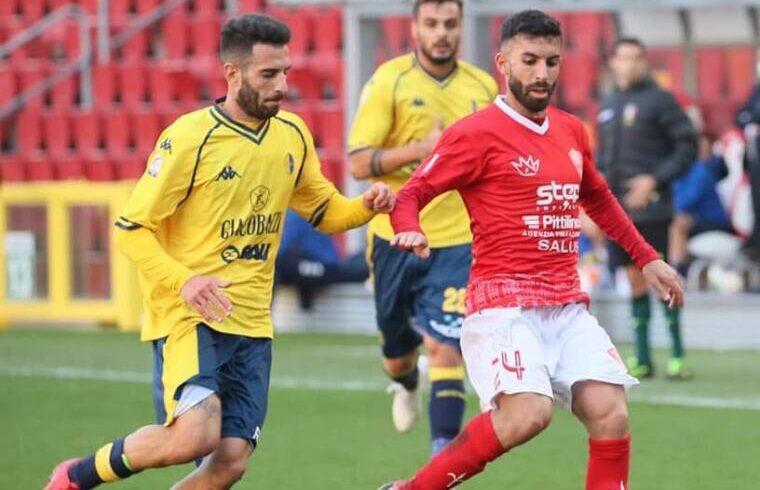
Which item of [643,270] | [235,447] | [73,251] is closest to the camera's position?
[235,447]

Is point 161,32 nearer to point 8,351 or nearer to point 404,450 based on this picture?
point 8,351

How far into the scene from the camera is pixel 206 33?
21219mm

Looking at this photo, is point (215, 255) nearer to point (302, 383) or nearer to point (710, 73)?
point (302, 383)

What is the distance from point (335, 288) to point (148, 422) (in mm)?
5747

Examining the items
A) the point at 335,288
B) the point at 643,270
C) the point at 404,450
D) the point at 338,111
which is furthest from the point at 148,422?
the point at 338,111

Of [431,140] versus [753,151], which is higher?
[431,140]

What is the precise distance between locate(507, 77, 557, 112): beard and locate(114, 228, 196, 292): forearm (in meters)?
1.36

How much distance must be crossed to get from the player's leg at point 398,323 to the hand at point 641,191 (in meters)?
3.00

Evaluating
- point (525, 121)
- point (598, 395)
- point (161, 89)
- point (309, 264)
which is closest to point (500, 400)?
point (598, 395)

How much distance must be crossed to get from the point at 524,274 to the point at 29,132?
50.2 feet

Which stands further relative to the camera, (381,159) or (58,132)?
(58,132)

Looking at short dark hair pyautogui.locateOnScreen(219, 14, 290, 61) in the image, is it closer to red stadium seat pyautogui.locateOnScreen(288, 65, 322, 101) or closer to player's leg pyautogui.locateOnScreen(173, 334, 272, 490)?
player's leg pyautogui.locateOnScreen(173, 334, 272, 490)

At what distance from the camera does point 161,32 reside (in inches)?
860

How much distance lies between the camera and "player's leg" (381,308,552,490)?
6.62 metres
